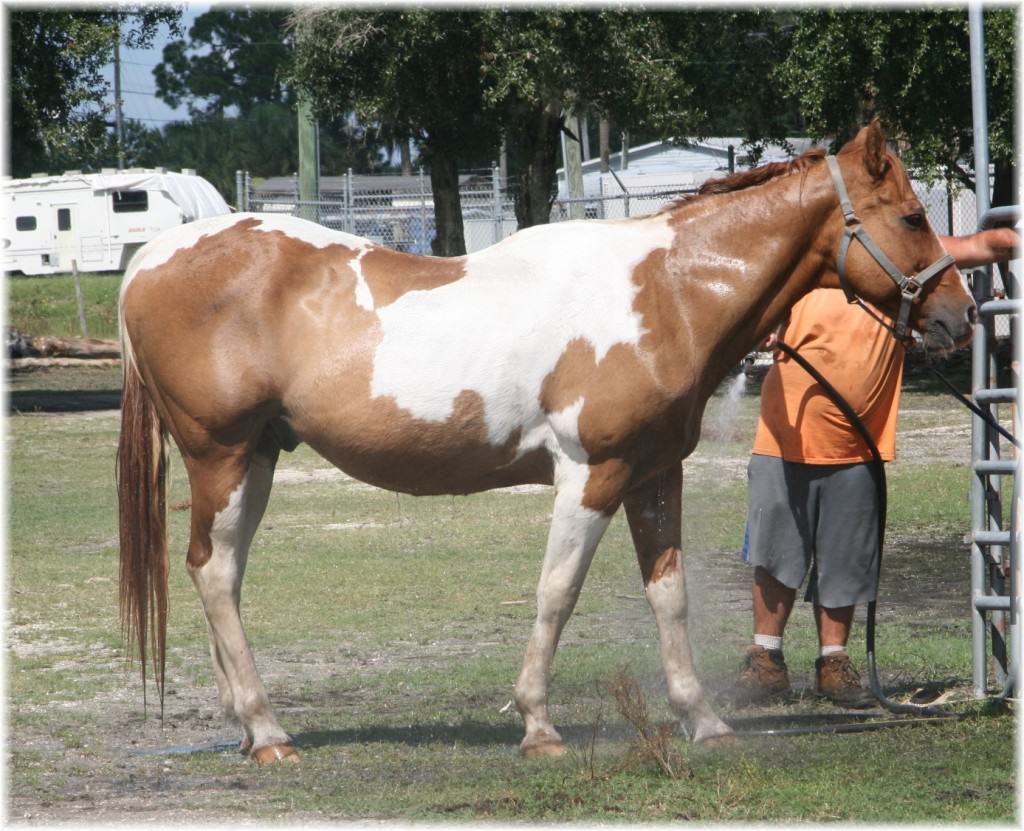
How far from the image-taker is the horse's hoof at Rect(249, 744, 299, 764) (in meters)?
5.13

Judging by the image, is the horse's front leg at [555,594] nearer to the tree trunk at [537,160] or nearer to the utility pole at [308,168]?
the tree trunk at [537,160]

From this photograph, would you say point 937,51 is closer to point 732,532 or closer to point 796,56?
point 796,56

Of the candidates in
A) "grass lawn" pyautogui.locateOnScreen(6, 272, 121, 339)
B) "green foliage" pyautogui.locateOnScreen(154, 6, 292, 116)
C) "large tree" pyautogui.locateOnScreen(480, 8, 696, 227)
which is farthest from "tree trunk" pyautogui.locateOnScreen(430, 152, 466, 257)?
"green foliage" pyautogui.locateOnScreen(154, 6, 292, 116)

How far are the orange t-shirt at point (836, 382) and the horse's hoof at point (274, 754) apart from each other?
8.39ft

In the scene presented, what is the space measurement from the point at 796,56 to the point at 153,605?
15.4m

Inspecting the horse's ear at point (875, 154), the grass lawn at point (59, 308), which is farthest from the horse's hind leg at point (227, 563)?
the grass lawn at point (59, 308)

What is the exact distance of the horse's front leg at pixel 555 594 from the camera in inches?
203

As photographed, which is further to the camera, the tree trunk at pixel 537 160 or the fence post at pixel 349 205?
the fence post at pixel 349 205

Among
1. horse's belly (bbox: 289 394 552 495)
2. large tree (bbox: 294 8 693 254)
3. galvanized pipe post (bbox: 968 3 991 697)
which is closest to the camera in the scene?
horse's belly (bbox: 289 394 552 495)

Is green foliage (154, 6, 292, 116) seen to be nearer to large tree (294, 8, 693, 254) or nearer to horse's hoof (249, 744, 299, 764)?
large tree (294, 8, 693, 254)

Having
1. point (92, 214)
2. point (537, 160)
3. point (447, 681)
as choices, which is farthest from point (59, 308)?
point (447, 681)

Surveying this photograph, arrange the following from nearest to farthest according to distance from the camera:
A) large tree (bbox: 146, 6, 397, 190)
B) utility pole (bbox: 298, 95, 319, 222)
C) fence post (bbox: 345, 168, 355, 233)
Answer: fence post (bbox: 345, 168, 355, 233), utility pole (bbox: 298, 95, 319, 222), large tree (bbox: 146, 6, 397, 190)

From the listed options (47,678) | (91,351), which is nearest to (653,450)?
(47,678)

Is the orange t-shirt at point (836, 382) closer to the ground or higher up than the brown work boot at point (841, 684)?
higher up
